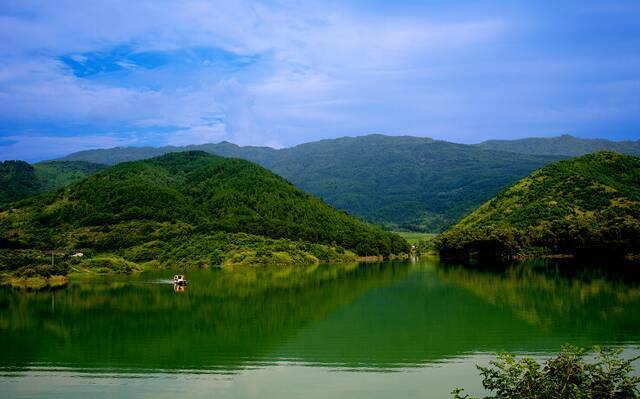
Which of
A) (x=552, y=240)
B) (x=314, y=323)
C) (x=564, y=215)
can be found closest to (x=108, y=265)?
(x=314, y=323)

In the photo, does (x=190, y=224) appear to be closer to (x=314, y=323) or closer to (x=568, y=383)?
(x=314, y=323)

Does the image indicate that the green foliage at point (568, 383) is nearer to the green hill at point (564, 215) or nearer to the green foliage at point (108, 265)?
the green hill at point (564, 215)

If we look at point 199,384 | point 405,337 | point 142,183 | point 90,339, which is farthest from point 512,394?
point 142,183

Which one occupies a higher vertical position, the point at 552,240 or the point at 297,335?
the point at 552,240

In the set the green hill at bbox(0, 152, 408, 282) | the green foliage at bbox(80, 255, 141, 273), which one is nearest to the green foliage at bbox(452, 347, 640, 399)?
the green foliage at bbox(80, 255, 141, 273)

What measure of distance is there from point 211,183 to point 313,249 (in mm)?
62788

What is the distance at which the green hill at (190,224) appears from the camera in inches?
4924

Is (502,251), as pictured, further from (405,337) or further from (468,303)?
(405,337)

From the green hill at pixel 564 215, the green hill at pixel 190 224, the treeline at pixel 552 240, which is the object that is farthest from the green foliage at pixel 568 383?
the green hill at pixel 190 224

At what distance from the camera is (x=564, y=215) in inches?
4847

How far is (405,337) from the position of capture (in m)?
35.3

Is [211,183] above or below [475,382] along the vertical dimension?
above

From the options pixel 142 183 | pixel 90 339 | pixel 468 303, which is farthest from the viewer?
pixel 142 183

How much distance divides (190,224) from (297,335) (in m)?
113
